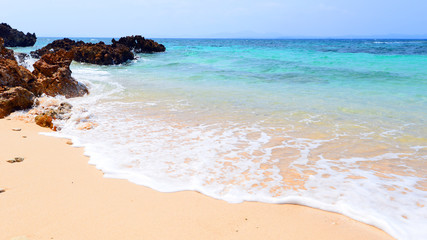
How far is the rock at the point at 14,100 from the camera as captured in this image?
245 inches

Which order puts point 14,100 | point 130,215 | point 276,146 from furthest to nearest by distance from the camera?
point 14,100 → point 276,146 → point 130,215

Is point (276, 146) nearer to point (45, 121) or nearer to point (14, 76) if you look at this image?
point (45, 121)

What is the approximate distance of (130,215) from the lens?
2750 millimetres

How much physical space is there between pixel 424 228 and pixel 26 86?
8441mm

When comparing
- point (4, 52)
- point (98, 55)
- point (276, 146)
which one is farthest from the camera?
point (98, 55)

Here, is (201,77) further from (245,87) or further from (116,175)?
(116,175)

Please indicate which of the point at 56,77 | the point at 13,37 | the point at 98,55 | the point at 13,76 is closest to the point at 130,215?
the point at 13,76

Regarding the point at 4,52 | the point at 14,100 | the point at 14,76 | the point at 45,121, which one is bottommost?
the point at 45,121

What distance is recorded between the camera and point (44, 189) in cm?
316

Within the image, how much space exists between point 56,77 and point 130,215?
7.39m

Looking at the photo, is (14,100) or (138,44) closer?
(14,100)

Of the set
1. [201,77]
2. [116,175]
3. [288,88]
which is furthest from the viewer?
[201,77]

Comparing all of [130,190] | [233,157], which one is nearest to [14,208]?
[130,190]

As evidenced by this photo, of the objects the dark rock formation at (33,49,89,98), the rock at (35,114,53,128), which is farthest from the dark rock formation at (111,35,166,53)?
the rock at (35,114,53,128)
